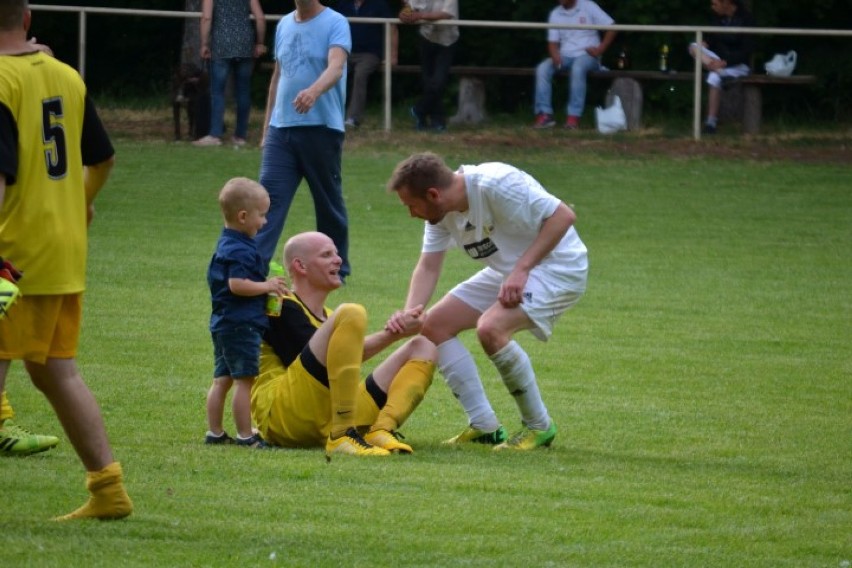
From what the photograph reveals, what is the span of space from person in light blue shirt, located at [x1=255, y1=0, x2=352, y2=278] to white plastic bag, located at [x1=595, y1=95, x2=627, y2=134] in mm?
10287

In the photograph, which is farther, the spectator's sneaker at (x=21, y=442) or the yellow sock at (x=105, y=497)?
the spectator's sneaker at (x=21, y=442)

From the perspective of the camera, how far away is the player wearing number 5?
510 cm

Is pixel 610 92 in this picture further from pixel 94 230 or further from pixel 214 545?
pixel 214 545

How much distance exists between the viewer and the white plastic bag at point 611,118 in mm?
21891

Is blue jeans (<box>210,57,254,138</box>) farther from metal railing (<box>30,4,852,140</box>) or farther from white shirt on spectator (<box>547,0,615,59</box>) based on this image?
white shirt on spectator (<box>547,0,615,59</box>)

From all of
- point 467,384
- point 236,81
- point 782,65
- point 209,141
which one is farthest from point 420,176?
point 782,65

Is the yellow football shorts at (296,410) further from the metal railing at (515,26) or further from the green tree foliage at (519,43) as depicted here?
the green tree foliage at (519,43)

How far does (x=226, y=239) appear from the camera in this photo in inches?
279

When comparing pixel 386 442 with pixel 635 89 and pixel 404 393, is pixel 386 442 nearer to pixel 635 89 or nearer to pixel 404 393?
pixel 404 393

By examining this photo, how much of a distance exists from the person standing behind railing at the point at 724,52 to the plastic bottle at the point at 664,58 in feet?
6.11

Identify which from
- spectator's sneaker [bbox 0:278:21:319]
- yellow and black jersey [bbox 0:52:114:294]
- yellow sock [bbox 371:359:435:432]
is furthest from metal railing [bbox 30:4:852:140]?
spectator's sneaker [bbox 0:278:21:319]

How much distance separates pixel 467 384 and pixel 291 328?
87cm

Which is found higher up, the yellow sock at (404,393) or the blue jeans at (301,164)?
the blue jeans at (301,164)

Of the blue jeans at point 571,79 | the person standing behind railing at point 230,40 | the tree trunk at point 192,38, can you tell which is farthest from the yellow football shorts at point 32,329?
the tree trunk at point 192,38
